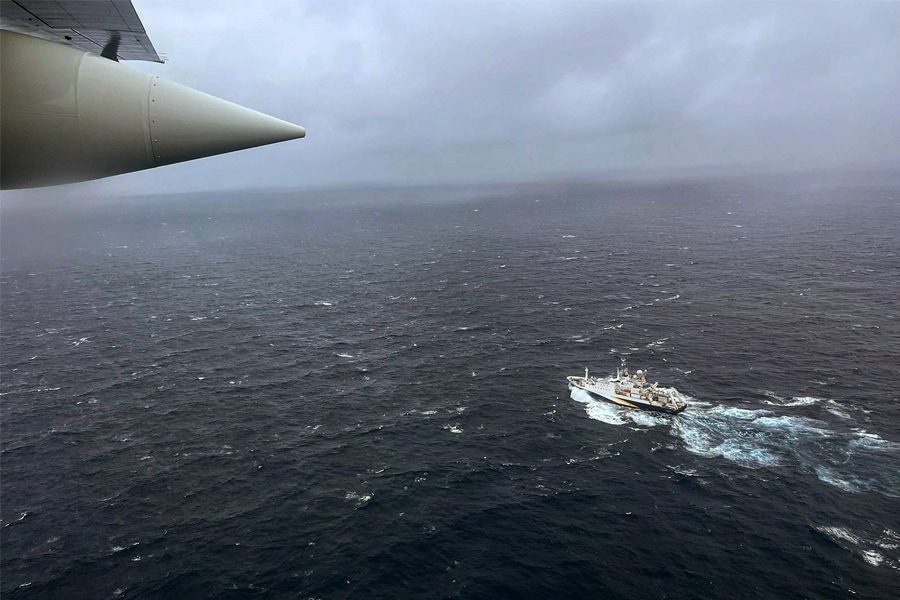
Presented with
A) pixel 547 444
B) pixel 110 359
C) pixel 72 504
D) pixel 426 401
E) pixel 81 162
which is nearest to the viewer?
pixel 81 162

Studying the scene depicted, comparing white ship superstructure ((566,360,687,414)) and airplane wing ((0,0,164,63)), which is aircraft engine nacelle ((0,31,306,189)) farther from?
white ship superstructure ((566,360,687,414))

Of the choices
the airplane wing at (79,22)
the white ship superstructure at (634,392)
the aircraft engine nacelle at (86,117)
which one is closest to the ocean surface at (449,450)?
the white ship superstructure at (634,392)

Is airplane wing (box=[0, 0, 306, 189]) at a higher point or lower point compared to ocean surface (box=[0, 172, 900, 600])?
higher

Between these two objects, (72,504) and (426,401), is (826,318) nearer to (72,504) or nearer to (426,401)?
(426,401)

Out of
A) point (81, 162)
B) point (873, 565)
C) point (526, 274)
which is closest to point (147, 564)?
point (81, 162)

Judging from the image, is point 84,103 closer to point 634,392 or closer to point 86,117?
point 86,117

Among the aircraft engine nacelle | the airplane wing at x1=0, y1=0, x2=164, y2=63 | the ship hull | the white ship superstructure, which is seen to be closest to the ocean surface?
the ship hull
